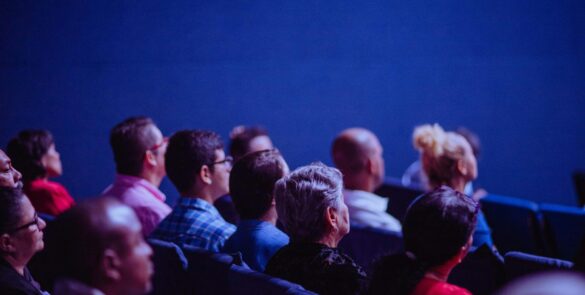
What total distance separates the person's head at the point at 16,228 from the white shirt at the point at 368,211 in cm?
207

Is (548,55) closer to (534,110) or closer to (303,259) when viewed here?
(534,110)

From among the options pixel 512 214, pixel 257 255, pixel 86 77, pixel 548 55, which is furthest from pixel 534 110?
pixel 257 255

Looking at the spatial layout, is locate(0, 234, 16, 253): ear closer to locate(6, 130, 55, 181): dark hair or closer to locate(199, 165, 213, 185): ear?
locate(199, 165, 213, 185): ear

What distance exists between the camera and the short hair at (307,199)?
2.89m

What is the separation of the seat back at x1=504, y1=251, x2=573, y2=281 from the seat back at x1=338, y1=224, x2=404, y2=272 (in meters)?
0.61

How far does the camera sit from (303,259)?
2764 millimetres

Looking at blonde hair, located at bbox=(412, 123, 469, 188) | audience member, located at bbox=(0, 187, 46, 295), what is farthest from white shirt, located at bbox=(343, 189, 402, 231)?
audience member, located at bbox=(0, 187, 46, 295)


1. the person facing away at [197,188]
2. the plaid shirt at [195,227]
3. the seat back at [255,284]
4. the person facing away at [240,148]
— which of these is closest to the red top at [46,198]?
the person facing away at [240,148]

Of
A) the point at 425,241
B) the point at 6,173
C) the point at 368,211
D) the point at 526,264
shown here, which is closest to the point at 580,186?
the point at 368,211

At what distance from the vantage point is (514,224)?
4.75 m

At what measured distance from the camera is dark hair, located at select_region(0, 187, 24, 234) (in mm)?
2438

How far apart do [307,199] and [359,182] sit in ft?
5.60

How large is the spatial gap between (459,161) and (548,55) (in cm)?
443

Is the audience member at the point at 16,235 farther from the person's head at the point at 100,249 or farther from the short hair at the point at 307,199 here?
the short hair at the point at 307,199
